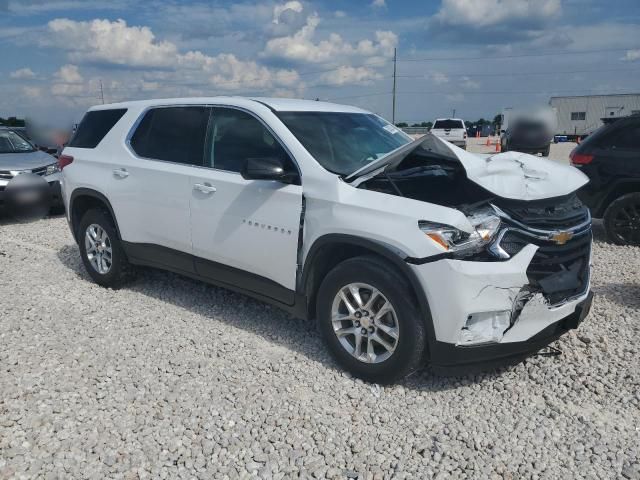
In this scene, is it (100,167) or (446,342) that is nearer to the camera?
(446,342)

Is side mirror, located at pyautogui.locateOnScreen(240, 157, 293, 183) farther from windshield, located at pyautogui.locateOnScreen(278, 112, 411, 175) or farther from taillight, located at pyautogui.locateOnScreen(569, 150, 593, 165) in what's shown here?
taillight, located at pyautogui.locateOnScreen(569, 150, 593, 165)

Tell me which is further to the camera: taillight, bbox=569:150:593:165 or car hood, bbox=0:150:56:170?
car hood, bbox=0:150:56:170

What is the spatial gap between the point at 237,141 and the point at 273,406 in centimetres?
210

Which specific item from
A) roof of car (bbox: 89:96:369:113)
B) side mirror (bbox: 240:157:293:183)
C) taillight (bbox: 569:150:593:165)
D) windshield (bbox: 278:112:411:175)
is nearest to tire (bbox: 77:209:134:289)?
roof of car (bbox: 89:96:369:113)

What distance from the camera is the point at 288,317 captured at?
4707 millimetres

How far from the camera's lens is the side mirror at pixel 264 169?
3584 millimetres

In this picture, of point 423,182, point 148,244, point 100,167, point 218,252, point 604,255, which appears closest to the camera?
point 423,182

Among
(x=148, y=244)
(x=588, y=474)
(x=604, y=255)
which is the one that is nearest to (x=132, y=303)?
(x=148, y=244)

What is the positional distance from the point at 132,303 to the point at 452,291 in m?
3.37

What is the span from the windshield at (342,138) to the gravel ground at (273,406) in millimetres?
1451

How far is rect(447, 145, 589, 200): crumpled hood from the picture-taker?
3.28 meters

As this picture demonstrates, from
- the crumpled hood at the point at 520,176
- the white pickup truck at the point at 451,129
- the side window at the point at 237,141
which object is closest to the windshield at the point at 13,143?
the side window at the point at 237,141

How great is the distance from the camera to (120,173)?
5051mm

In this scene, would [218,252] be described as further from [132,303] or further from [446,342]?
[446,342]
